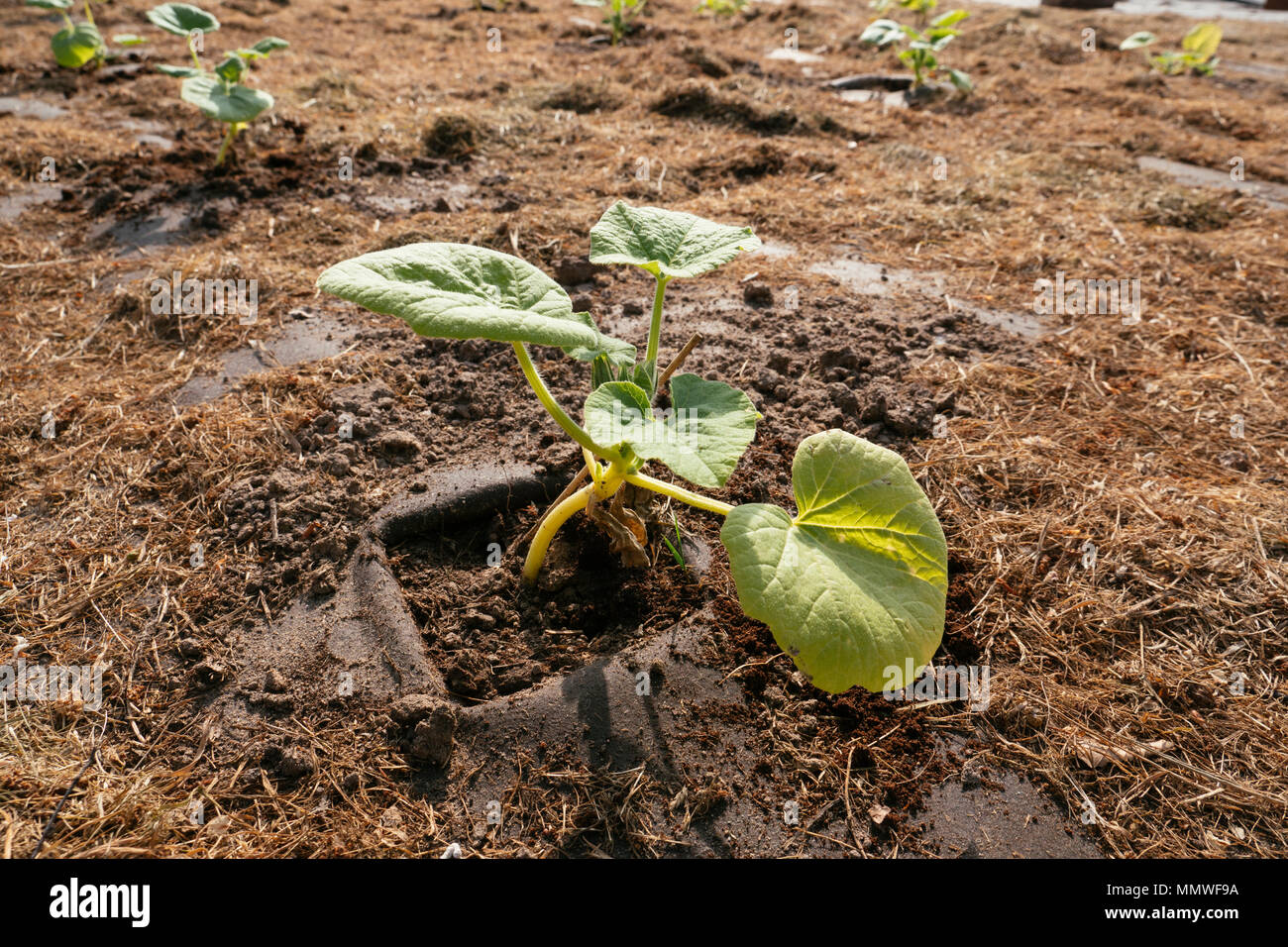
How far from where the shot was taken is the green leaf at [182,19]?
4.07m

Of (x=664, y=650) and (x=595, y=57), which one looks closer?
(x=664, y=650)

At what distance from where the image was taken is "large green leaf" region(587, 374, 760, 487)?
1.29 m

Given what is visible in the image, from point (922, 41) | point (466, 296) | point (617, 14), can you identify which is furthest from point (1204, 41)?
point (466, 296)

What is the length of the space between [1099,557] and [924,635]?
3.12ft

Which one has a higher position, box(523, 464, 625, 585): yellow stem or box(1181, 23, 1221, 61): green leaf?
box(1181, 23, 1221, 61): green leaf

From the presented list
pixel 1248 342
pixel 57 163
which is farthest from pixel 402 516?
pixel 57 163

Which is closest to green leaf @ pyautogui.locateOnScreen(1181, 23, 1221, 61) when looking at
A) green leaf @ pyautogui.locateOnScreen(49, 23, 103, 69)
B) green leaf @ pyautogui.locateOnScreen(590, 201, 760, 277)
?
green leaf @ pyautogui.locateOnScreen(590, 201, 760, 277)

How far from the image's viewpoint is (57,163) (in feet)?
13.1

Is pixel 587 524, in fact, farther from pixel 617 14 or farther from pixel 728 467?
pixel 617 14

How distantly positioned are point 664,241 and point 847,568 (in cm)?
88

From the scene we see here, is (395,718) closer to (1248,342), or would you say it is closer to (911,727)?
(911,727)

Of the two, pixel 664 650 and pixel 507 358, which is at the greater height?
pixel 507 358

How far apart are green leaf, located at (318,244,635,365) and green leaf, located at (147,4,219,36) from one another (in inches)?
144

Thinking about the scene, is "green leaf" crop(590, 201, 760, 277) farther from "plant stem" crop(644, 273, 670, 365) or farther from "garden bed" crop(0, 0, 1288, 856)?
"garden bed" crop(0, 0, 1288, 856)
